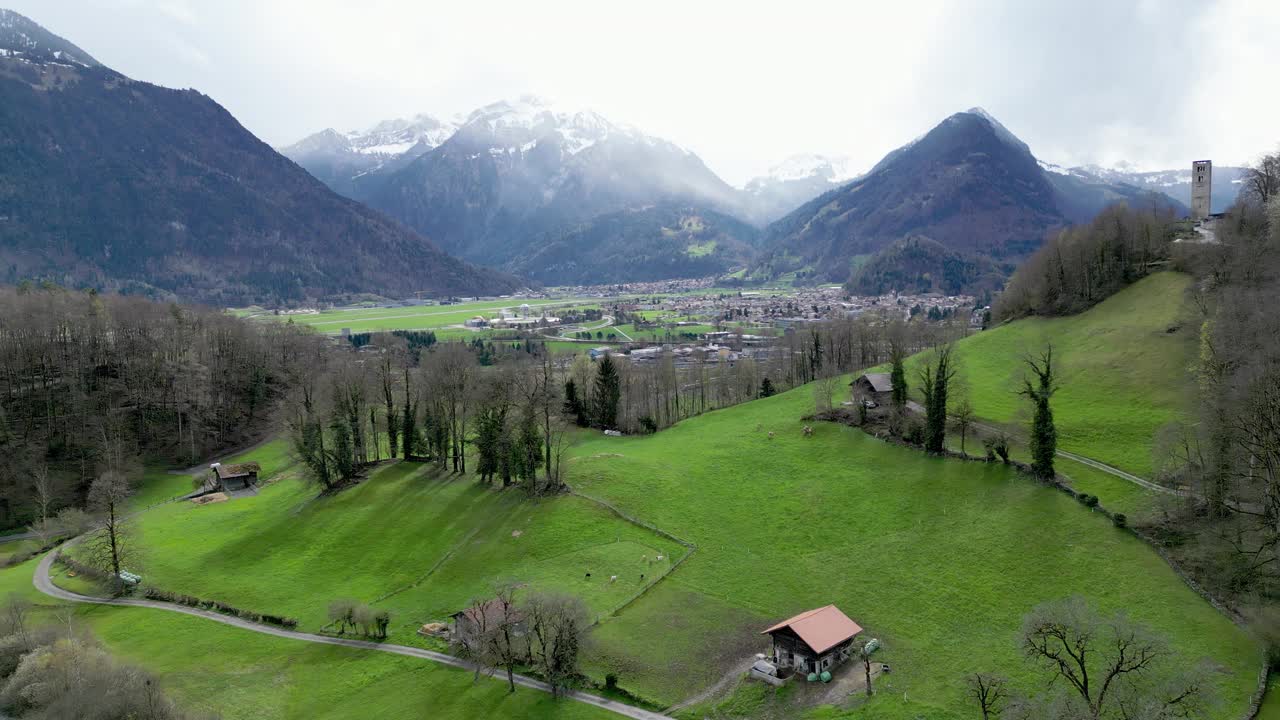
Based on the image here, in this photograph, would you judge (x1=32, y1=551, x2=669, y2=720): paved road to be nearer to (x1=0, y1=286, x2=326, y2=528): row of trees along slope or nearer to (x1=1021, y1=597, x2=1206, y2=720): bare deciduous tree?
(x1=1021, y1=597, x2=1206, y2=720): bare deciduous tree

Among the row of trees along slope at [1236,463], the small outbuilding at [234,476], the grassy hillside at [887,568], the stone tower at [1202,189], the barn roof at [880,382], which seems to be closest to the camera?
the grassy hillside at [887,568]

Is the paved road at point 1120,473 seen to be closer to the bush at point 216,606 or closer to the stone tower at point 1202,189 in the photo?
the bush at point 216,606

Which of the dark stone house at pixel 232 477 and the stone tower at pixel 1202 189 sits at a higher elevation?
the stone tower at pixel 1202 189

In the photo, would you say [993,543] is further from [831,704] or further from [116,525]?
[116,525]

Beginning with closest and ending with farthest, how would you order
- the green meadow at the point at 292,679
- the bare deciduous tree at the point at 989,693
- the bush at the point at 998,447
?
the bare deciduous tree at the point at 989,693, the green meadow at the point at 292,679, the bush at the point at 998,447

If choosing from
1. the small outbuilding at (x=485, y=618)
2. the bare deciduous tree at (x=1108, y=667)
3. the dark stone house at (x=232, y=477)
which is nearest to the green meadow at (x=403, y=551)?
the small outbuilding at (x=485, y=618)

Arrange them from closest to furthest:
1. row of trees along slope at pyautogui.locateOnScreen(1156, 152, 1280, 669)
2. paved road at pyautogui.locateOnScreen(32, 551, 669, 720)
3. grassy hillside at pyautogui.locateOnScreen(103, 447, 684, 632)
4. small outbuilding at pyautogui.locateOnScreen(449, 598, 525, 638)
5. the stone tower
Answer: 1. row of trees along slope at pyautogui.locateOnScreen(1156, 152, 1280, 669)
2. paved road at pyautogui.locateOnScreen(32, 551, 669, 720)
3. small outbuilding at pyautogui.locateOnScreen(449, 598, 525, 638)
4. grassy hillside at pyautogui.locateOnScreen(103, 447, 684, 632)
5. the stone tower

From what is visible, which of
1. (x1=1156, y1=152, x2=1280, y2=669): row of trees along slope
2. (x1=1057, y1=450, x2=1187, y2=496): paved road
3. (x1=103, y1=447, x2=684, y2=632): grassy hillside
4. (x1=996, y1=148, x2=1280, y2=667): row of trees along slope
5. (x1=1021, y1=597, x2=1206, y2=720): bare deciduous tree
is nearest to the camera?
(x1=1021, y1=597, x2=1206, y2=720): bare deciduous tree

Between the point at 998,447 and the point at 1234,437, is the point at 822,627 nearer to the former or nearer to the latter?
the point at 998,447

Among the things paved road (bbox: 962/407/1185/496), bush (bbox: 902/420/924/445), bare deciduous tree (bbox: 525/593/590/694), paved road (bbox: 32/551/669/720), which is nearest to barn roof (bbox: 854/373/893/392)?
bush (bbox: 902/420/924/445)
